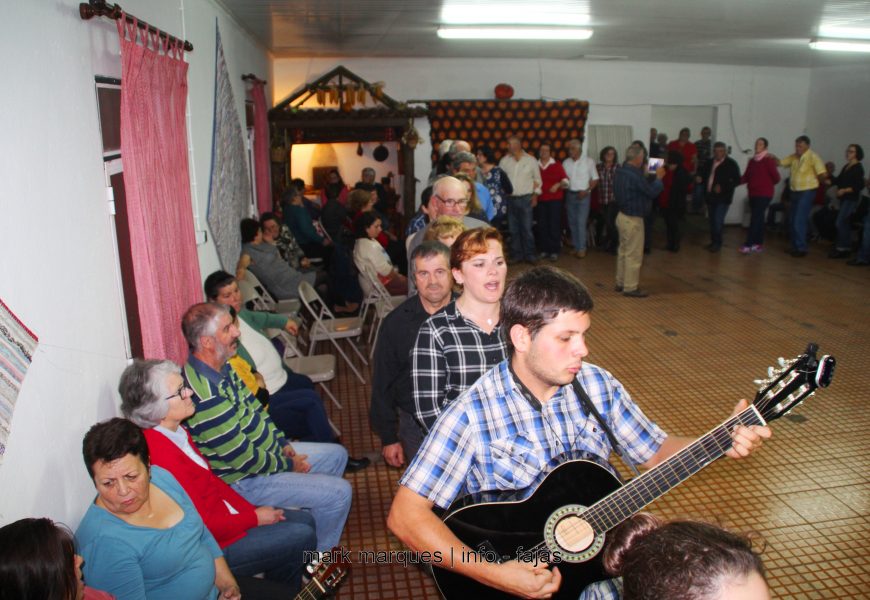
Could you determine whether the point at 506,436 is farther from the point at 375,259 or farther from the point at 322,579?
the point at 375,259

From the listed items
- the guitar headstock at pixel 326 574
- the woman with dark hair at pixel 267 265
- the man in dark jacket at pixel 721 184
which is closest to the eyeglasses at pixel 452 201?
the woman with dark hair at pixel 267 265

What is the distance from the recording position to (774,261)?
1012cm

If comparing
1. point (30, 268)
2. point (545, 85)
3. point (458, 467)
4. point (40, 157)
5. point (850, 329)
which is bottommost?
point (850, 329)

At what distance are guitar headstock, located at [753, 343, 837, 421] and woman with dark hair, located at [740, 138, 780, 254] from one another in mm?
9538

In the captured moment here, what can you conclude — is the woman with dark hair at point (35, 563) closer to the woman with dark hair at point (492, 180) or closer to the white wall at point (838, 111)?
the woman with dark hair at point (492, 180)

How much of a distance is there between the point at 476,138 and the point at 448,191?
24.7ft

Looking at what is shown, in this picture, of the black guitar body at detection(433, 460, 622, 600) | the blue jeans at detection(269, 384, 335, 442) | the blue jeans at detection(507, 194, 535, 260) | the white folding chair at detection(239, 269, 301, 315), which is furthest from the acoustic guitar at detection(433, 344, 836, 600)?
the blue jeans at detection(507, 194, 535, 260)

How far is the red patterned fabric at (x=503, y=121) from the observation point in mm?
11547

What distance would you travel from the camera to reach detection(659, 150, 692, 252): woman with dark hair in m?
10.8

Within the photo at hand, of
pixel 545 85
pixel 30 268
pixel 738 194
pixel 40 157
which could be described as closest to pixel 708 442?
pixel 30 268

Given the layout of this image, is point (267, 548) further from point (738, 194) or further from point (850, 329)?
point (738, 194)

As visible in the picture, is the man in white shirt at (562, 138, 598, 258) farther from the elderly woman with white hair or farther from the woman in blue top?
the woman in blue top

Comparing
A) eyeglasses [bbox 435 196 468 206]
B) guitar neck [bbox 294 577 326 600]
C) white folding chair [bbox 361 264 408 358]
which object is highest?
eyeglasses [bbox 435 196 468 206]

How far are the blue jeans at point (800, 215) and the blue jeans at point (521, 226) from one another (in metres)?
4.15
